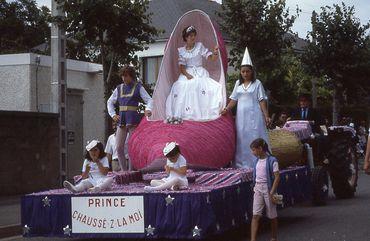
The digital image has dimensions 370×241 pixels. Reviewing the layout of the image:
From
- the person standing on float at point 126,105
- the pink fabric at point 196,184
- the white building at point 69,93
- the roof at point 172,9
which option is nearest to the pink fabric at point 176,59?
the person standing on float at point 126,105

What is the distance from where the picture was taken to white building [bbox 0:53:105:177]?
24547 mm

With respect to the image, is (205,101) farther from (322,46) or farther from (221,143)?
(322,46)

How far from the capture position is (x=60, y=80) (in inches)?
687

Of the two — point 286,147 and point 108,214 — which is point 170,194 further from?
point 286,147

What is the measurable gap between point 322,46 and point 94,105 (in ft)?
31.3

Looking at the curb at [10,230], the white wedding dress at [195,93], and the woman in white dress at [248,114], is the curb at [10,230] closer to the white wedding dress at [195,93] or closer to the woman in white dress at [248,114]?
the white wedding dress at [195,93]

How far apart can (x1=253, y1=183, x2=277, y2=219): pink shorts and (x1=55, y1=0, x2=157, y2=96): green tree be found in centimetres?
844

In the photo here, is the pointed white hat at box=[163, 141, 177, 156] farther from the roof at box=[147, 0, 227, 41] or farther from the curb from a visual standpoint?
the roof at box=[147, 0, 227, 41]

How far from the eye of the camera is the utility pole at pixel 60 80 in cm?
1739

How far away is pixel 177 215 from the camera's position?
9.89m

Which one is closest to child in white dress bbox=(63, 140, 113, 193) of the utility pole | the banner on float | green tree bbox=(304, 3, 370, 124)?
the banner on float

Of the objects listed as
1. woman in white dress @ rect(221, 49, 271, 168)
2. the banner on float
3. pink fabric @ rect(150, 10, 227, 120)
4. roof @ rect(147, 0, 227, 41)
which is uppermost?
roof @ rect(147, 0, 227, 41)

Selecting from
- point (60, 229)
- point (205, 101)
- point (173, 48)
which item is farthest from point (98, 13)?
point (60, 229)

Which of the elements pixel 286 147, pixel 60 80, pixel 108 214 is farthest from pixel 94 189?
pixel 60 80
